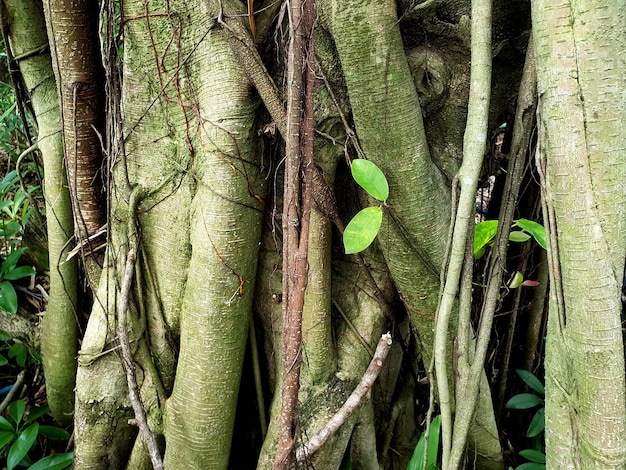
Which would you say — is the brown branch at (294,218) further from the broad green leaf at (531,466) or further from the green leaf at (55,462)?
the green leaf at (55,462)

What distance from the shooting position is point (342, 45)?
4.28ft

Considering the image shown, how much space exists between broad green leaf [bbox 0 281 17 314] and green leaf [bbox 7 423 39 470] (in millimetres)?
495

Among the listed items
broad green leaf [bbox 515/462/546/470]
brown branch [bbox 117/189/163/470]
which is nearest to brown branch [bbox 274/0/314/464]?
brown branch [bbox 117/189/163/470]

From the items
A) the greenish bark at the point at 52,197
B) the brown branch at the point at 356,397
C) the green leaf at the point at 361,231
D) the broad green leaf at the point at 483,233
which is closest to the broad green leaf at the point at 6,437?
the greenish bark at the point at 52,197

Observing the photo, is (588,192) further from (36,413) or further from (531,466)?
(36,413)

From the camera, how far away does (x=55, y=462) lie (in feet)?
6.66

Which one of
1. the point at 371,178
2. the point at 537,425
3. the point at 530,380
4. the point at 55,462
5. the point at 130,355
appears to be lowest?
the point at 55,462

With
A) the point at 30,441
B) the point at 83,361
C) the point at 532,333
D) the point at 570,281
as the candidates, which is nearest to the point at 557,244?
the point at 570,281

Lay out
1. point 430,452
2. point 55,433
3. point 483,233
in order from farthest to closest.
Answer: point 55,433 < point 430,452 < point 483,233

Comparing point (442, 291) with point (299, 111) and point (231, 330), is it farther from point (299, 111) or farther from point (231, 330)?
point (231, 330)

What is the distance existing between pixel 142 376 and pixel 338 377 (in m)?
0.69

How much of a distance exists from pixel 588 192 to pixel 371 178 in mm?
432

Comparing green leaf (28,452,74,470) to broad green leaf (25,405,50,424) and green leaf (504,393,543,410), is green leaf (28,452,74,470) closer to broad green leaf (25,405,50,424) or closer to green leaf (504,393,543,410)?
broad green leaf (25,405,50,424)

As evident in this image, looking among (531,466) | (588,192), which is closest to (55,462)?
(531,466)
